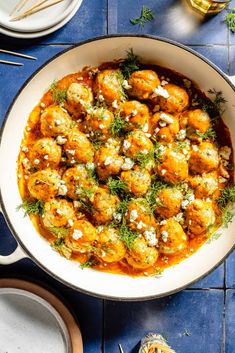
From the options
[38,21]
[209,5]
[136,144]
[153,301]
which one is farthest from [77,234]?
[209,5]

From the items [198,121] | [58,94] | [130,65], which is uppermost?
[130,65]

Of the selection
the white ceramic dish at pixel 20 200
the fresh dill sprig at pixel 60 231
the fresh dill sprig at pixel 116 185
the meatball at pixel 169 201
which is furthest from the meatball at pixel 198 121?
the fresh dill sprig at pixel 60 231

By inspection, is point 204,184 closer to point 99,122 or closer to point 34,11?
point 99,122

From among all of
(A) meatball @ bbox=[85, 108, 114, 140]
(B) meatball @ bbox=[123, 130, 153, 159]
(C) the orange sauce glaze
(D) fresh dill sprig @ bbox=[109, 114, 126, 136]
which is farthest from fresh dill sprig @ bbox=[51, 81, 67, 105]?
(B) meatball @ bbox=[123, 130, 153, 159]

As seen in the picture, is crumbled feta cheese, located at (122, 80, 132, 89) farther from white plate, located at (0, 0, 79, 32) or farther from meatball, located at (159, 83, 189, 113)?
white plate, located at (0, 0, 79, 32)

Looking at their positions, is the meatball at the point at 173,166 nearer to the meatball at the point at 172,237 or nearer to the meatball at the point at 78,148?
the meatball at the point at 172,237
